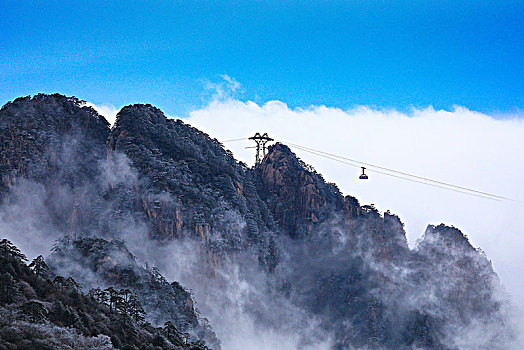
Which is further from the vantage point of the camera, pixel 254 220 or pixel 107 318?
pixel 254 220

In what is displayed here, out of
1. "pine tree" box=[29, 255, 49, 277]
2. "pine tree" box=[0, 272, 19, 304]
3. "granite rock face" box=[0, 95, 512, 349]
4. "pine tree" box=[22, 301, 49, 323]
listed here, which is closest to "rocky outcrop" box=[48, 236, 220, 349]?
"granite rock face" box=[0, 95, 512, 349]

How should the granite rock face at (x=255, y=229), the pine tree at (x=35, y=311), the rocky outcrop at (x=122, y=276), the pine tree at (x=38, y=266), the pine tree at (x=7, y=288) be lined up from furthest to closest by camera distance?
the granite rock face at (x=255, y=229) < the rocky outcrop at (x=122, y=276) < the pine tree at (x=38, y=266) < the pine tree at (x=7, y=288) < the pine tree at (x=35, y=311)

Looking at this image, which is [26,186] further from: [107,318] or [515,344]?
[515,344]

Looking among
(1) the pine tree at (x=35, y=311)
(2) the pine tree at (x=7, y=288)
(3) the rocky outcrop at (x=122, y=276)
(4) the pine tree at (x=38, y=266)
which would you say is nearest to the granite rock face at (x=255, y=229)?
(3) the rocky outcrop at (x=122, y=276)

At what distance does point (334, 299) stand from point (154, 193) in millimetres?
50284

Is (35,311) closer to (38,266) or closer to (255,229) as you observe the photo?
(38,266)

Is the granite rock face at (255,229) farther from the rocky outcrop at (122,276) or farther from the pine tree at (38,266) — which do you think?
the pine tree at (38,266)

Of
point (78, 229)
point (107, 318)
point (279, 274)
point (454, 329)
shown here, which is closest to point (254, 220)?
point (279, 274)

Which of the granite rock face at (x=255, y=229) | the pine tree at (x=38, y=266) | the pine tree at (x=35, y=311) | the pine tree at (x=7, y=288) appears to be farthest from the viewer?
the granite rock face at (x=255, y=229)

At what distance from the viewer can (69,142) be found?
450 feet

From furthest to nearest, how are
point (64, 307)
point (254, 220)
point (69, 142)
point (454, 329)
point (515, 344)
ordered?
point (515, 344) < point (454, 329) < point (254, 220) < point (69, 142) < point (64, 307)

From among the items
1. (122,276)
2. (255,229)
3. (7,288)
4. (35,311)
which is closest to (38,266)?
(7,288)

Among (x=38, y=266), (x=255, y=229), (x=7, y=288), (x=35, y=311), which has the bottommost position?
(x=35, y=311)

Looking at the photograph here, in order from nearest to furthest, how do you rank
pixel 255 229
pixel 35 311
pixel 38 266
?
1. pixel 35 311
2. pixel 38 266
3. pixel 255 229
